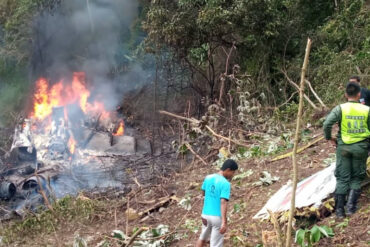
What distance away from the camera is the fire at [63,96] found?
58.5ft

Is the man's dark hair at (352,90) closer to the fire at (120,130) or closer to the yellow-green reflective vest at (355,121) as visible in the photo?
the yellow-green reflective vest at (355,121)

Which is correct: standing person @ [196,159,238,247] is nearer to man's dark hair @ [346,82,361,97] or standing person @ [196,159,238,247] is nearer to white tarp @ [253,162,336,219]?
white tarp @ [253,162,336,219]

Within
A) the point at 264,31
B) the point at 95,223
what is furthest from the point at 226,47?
the point at 95,223

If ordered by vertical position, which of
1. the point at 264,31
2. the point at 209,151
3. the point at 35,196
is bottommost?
the point at 35,196

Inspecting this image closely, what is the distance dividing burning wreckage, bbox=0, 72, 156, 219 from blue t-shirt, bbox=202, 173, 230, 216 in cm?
486

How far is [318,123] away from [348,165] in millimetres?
4563

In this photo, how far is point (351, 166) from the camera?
184 inches

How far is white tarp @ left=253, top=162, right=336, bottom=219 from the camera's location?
5051 mm

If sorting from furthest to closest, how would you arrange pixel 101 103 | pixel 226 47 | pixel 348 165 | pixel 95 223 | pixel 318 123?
pixel 101 103, pixel 226 47, pixel 318 123, pixel 95 223, pixel 348 165

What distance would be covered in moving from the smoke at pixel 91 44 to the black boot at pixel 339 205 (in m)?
14.3

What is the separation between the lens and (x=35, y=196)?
34.9ft

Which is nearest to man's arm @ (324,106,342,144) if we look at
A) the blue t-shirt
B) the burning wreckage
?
the blue t-shirt

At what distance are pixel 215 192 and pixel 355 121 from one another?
1707 millimetres

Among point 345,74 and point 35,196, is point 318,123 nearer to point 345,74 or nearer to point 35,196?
point 345,74
